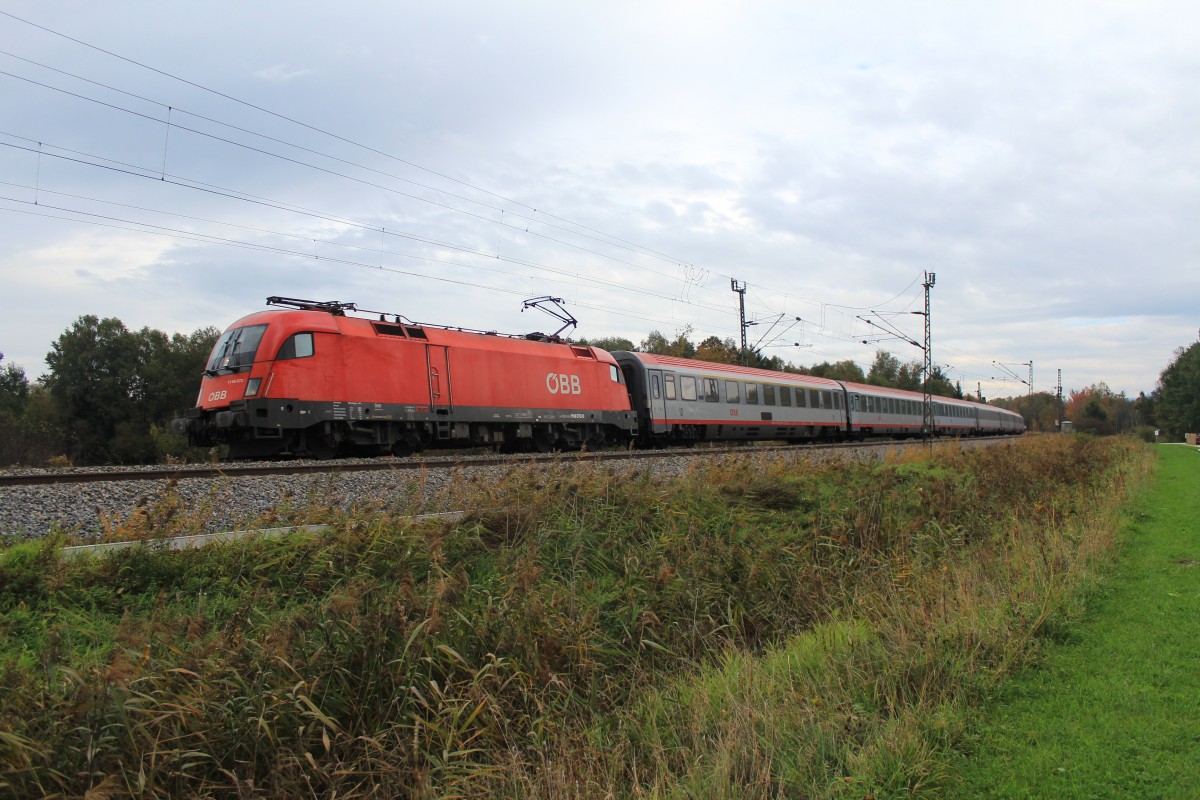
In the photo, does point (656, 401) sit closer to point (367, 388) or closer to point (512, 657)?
point (367, 388)

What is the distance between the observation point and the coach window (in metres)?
14.2

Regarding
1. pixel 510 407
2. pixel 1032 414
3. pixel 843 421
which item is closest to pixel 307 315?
pixel 510 407

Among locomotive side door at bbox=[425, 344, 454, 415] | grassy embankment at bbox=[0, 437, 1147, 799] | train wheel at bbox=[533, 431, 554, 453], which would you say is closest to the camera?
grassy embankment at bbox=[0, 437, 1147, 799]

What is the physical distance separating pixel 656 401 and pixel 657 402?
0.06 meters

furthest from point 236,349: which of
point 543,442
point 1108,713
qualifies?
point 1108,713

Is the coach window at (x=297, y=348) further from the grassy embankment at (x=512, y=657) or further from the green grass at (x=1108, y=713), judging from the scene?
the green grass at (x=1108, y=713)

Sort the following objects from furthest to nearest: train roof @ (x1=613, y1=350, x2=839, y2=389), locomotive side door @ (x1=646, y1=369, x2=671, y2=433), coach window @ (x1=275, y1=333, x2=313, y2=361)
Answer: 1. train roof @ (x1=613, y1=350, x2=839, y2=389)
2. locomotive side door @ (x1=646, y1=369, x2=671, y2=433)
3. coach window @ (x1=275, y1=333, x2=313, y2=361)

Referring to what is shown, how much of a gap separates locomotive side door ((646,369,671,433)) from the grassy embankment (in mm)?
15161

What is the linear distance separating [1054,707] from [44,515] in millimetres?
9343

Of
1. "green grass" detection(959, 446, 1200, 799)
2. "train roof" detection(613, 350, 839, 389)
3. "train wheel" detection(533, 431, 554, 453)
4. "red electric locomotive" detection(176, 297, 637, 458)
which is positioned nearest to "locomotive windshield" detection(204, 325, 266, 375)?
"red electric locomotive" detection(176, 297, 637, 458)

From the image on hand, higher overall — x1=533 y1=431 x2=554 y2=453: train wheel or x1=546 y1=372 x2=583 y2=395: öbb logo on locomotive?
x1=546 y1=372 x2=583 y2=395: öbb logo on locomotive

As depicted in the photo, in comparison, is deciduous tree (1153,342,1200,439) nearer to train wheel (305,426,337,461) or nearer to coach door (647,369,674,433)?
coach door (647,369,674,433)

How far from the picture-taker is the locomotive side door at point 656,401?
24.7 meters

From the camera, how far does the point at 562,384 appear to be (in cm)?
2073
